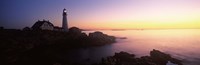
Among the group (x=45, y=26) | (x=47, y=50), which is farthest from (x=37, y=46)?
(x=45, y=26)

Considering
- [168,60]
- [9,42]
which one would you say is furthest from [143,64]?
[9,42]

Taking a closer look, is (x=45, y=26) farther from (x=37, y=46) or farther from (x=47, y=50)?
(x=47, y=50)

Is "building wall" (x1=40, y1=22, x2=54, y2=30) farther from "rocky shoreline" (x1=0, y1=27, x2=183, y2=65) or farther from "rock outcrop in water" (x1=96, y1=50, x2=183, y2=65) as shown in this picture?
"rock outcrop in water" (x1=96, y1=50, x2=183, y2=65)

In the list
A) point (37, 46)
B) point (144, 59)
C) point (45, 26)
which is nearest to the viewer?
point (144, 59)

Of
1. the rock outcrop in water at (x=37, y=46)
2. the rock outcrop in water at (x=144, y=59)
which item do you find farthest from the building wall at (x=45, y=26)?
the rock outcrop in water at (x=144, y=59)

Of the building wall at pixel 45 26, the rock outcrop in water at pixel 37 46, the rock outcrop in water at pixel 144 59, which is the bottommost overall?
the rock outcrop in water at pixel 144 59

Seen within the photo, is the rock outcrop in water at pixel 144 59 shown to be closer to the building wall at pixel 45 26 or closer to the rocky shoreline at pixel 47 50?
the rocky shoreline at pixel 47 50

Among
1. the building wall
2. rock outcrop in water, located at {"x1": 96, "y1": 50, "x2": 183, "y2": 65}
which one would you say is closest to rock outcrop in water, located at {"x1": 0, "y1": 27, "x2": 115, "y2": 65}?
rock outcrop in water, located at {"x1": 96, "y1": 50, "x2": 183, "y2": 65}

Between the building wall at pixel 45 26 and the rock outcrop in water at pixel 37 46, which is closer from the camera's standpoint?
the rock outcrop in water at pixel 37 46

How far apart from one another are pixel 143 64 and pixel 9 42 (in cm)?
2724

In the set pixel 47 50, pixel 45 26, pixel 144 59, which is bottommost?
pixel 144 59

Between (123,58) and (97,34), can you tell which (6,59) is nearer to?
(123,58)

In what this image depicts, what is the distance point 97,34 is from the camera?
72.0m

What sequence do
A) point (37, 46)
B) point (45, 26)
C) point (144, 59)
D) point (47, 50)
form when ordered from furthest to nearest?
1. point (45, 26)
2. point (37, 46)
3. point (47, 50)
4. point (144, 59)
